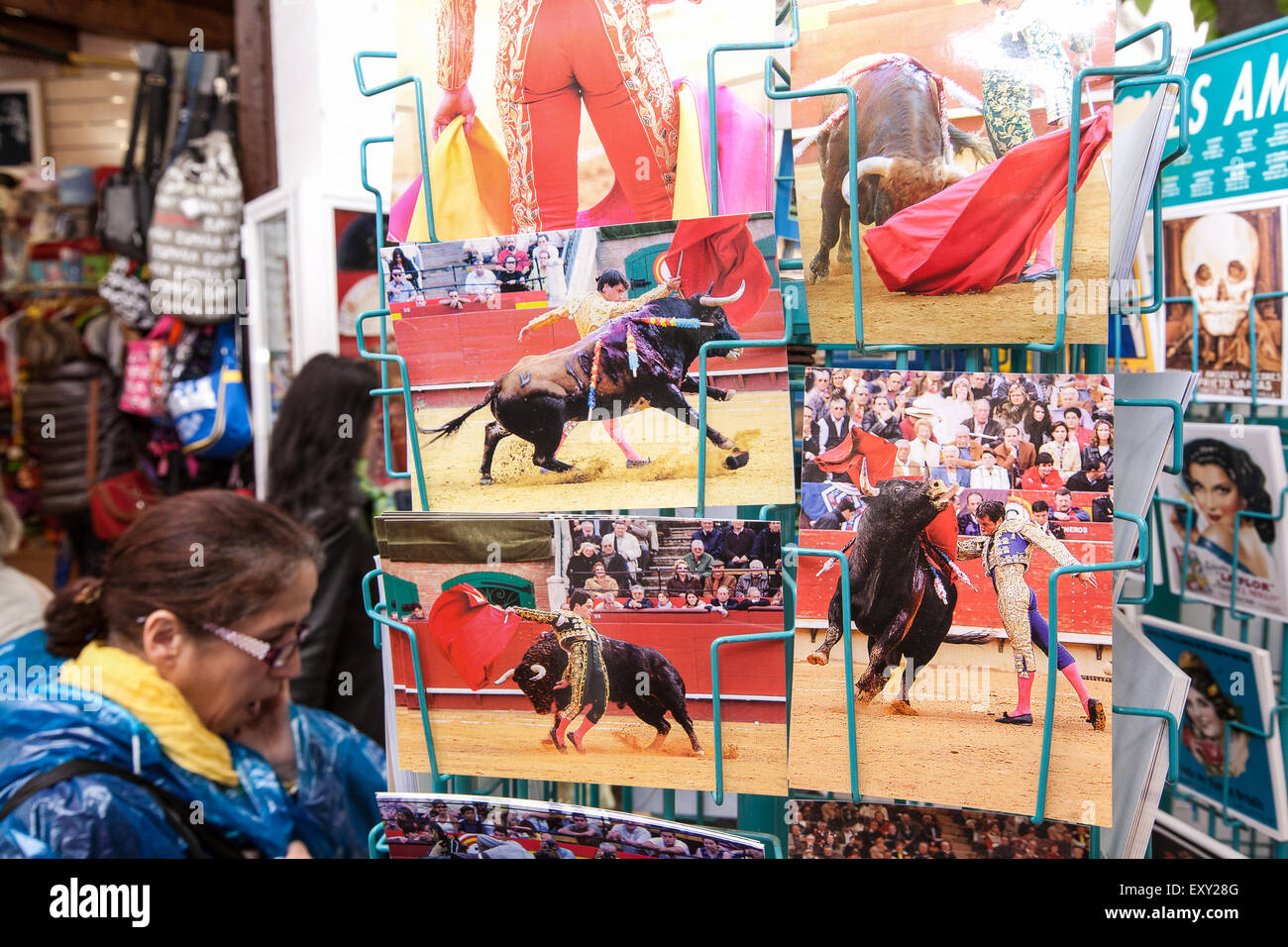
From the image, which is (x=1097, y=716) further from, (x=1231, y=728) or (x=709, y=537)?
(x=1231, y=728)

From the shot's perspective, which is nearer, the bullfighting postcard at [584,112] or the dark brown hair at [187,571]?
the bullfighting postcard at [584,112]

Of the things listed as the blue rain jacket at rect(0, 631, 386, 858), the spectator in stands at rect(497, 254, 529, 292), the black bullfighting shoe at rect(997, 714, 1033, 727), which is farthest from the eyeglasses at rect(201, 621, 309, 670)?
the black bullfighting shoe at rect(997, 714, 1033, 727)

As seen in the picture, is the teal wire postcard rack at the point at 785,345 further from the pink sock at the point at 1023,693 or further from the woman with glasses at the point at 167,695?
the woman with glasses at the point at 167,695

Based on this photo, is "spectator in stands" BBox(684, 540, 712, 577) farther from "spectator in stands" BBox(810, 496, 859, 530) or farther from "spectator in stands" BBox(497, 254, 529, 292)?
"spectator in stands" BBox(497, 254, 529, 292)

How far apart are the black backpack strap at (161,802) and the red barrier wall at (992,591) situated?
0.86 meters

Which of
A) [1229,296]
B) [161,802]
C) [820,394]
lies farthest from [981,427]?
[161,802]

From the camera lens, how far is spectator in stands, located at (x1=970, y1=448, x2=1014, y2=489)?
56cm

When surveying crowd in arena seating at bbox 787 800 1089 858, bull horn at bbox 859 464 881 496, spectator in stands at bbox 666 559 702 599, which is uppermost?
bull horn at bbox 859 464 881 496

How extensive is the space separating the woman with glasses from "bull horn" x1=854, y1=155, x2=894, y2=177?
94cm

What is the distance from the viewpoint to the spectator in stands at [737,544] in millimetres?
578

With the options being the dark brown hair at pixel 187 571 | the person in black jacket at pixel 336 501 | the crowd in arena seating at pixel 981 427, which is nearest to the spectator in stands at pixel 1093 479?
the crowd in arena seating at pixel 981 427
